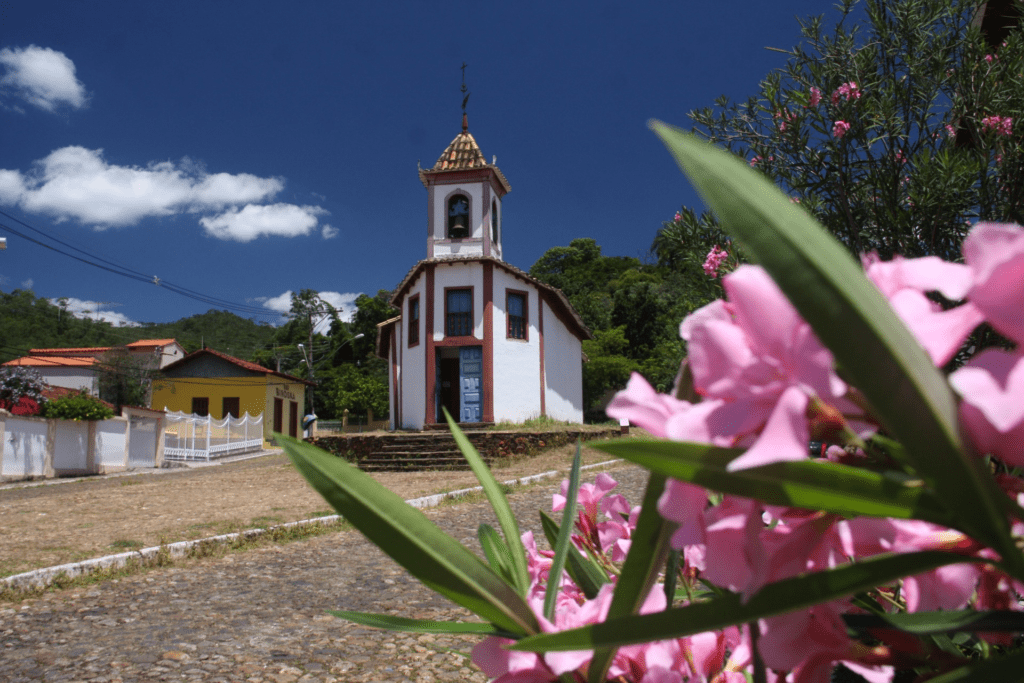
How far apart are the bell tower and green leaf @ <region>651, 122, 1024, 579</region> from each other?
15.4 meters

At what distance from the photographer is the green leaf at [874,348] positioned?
0.23 m

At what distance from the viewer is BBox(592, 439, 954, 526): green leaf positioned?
0.26 metres

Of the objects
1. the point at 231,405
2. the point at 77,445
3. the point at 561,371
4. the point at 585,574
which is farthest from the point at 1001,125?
the point at 231,405

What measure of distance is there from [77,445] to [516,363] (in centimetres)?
1037

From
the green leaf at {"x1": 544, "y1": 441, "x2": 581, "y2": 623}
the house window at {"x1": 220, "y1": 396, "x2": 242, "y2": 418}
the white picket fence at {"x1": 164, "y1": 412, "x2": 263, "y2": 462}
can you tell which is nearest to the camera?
the green leaf at {"x1": 544, "y1": 441, "x2": 581, "y2": 623}

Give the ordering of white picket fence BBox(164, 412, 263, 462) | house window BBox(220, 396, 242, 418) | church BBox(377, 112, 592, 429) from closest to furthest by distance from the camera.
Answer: church BBox(377, 112, 592, 429) → white picket fence BBox(164, 412, 263, 462) → house window BBox(220, 396, 242, 418)

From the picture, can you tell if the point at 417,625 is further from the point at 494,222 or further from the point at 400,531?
the point at 494,222

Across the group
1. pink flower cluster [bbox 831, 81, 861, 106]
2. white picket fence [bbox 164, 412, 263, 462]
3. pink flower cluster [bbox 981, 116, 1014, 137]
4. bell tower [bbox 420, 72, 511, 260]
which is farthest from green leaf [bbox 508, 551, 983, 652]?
white picket fence [bbox 164, 412, 263, 462]

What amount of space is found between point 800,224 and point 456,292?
1543 cm

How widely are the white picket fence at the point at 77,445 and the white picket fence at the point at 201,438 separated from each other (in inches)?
71.0

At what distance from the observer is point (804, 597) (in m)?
0.29

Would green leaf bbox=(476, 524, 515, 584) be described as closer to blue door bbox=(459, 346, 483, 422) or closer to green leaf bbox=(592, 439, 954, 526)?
green leaf bbox=(592, 439, 954, 526)

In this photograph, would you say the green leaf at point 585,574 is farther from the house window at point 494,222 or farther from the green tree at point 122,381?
the green tree at point 122,381

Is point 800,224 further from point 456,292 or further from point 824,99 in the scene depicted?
point 456,292
